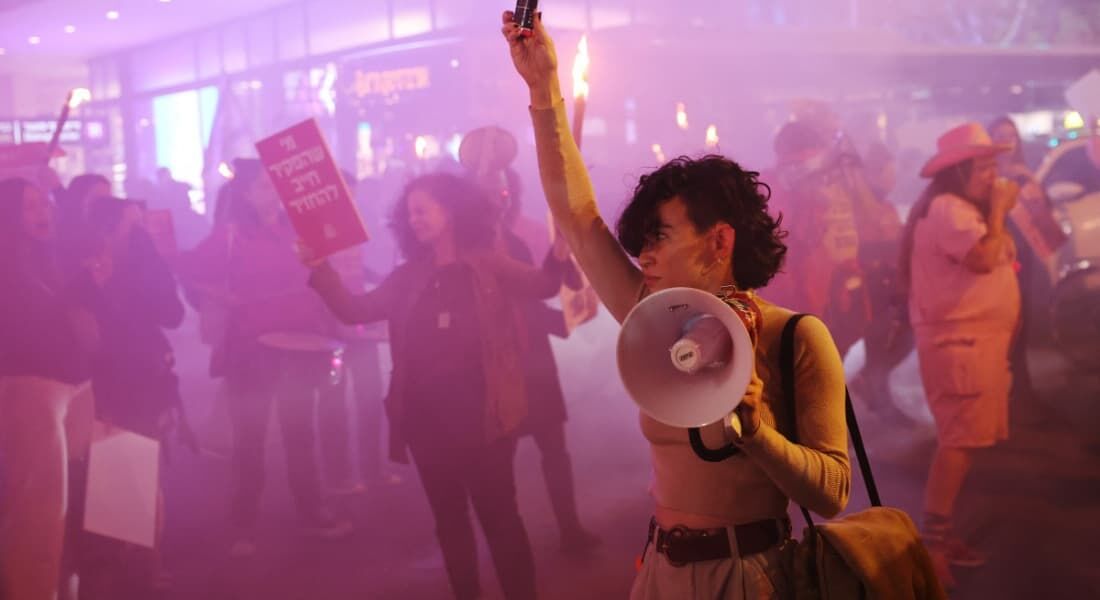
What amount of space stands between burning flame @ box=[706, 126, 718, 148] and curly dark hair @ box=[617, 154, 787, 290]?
2560 mm

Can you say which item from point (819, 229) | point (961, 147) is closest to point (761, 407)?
point (819, 229)

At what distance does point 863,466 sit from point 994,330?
110 inches

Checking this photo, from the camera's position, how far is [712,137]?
167 inches

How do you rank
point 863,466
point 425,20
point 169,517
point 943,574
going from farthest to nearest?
point 943,574 < point 425,20 < point 169,517 < point 863,466

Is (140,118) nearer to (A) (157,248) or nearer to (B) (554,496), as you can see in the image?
(A) (157,248)

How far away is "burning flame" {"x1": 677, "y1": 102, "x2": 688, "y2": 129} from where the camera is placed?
414 centimetres

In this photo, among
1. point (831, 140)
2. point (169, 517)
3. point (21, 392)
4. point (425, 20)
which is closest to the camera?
point (21, 392)

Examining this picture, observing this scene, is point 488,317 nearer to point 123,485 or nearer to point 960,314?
point 123,485

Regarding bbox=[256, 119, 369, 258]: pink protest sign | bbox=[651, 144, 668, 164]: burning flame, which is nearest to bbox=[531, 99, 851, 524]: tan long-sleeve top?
bbox=[256, 119, 369, 258]: pink protest sign

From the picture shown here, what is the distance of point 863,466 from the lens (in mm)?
1731

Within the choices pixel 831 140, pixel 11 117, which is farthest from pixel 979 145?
pixel 11 117

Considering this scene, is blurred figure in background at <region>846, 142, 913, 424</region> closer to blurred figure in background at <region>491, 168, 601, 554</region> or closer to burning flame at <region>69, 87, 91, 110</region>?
blurred figure in background at <region>491, 168, 601, 554</region>

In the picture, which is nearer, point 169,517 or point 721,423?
point 721,423

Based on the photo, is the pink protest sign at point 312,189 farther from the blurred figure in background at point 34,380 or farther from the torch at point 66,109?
the blurred figure in background at point 34,380
